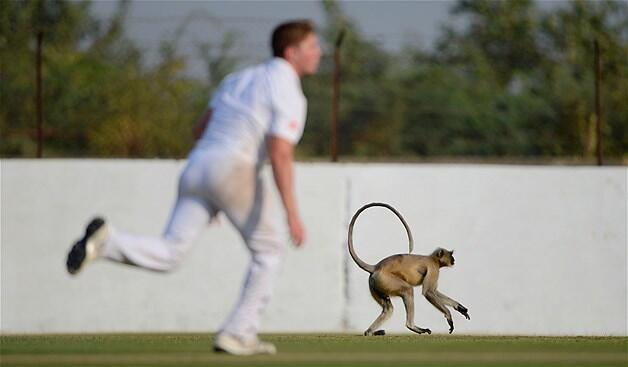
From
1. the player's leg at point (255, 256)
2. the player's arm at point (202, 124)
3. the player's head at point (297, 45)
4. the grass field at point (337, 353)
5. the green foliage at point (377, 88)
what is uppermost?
the player's head at point (297, 45)

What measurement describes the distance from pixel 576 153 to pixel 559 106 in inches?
98.6

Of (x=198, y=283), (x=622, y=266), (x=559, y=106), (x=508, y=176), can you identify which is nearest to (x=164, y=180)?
(x=198, y=283)

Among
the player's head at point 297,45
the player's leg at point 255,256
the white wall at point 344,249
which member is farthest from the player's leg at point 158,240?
the white wall at point 344,249

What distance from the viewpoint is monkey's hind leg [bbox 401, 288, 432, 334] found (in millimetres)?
13453

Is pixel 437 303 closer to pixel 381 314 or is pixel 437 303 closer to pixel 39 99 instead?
pixel 381 314

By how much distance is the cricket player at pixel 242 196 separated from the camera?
9.33 metres

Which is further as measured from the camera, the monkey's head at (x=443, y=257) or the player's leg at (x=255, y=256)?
the monkey's head at (x=443, y=257)

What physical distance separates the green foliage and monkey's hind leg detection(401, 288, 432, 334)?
7.30 meters

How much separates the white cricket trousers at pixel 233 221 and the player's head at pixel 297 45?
669 mm

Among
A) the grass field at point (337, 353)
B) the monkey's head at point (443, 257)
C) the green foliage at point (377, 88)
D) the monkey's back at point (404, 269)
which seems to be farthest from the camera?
the green foliage at point (377, 88)

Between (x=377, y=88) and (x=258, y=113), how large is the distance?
3108 centimetres

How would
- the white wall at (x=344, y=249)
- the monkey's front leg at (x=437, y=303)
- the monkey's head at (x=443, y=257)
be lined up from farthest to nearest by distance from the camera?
the white wall at (x=344, y=249) → the monkey's head at (x=443, y=257) → the monkey's front leg at (x=437, y=303)

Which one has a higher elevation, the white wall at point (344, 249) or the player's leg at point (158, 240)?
the player's leg at point (158, 240)

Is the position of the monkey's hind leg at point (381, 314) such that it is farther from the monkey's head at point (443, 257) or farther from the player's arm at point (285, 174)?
the player's arm at point (285, 174)
